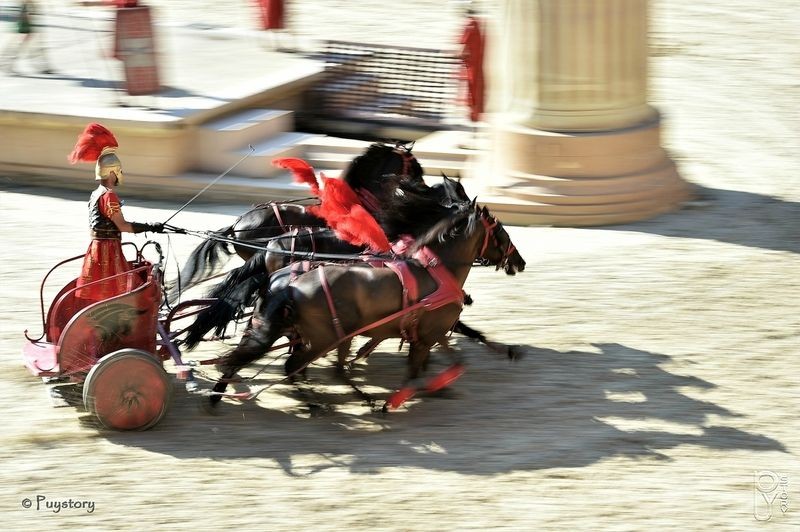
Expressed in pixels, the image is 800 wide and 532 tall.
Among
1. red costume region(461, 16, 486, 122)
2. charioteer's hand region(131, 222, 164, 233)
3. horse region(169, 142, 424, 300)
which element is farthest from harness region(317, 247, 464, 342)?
red costume region(461, 16, 486, 122)

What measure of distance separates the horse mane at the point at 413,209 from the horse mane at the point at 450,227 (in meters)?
0.08

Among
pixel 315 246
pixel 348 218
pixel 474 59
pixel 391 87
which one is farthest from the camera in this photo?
pixel 391 87

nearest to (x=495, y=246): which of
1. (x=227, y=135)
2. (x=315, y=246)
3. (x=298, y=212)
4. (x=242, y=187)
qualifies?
(x=315, y=246)

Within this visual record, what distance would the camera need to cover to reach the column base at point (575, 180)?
11375mm

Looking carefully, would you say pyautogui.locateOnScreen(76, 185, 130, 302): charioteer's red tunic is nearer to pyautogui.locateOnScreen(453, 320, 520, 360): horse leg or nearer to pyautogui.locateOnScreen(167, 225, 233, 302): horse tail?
pyautogui.locateOnScreen(167, 225, 233, 302): horse tail

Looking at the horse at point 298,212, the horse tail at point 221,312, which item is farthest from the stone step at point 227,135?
the horse tail at point 221,312

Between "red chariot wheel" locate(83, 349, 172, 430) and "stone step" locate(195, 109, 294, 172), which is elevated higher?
"stone step" locate(195, 109, 294, 172)

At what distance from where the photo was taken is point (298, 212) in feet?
28.0

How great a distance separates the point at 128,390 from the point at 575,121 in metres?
6.00

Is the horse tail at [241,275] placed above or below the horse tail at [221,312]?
above

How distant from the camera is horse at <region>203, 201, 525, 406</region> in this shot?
Answer: 7191mm

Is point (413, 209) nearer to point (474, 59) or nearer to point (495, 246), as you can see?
point (495, 246)

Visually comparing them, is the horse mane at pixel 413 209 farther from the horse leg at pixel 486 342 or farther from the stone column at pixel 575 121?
the stone column at pixel 575 121

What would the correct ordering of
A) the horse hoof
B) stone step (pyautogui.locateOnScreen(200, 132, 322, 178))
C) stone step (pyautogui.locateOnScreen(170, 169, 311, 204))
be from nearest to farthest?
1. the horse hoof
2. stone step (pyautogui.locateOnScreen(170, 169, 311, 204))
3. stone step (pyautogui.locateOnScreen(200, 132, 322, 178))
